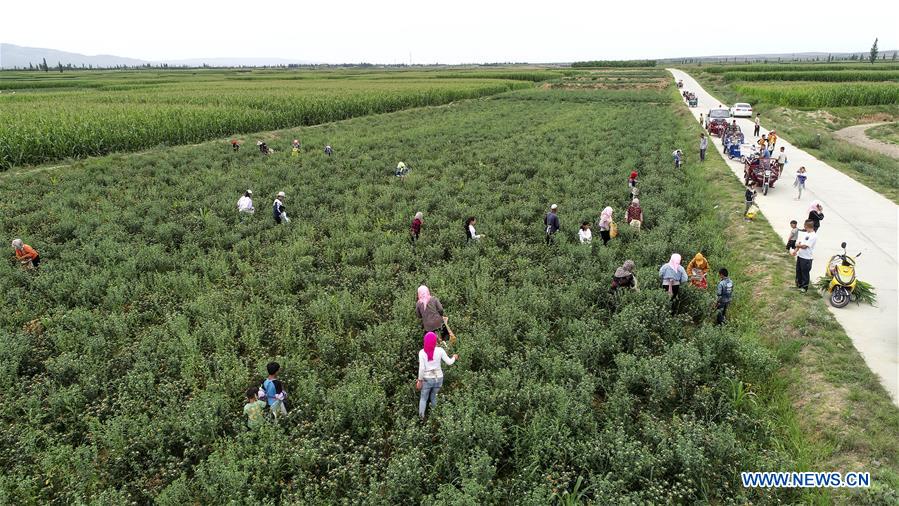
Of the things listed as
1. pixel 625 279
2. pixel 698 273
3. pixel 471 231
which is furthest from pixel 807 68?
pixel 625 279

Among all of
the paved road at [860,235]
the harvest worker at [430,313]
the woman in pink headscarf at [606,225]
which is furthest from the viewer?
the woman in pink headscarf at [606,225]

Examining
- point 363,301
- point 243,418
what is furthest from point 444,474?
point 363,301

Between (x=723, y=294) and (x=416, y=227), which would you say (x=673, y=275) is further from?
(x=416, y=227)

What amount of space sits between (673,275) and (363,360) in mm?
6178

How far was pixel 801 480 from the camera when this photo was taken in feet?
18.3

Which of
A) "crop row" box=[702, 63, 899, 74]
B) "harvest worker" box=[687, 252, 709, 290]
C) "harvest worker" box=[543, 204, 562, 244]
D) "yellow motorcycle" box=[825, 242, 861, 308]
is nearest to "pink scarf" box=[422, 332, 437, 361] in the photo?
"harvest worker" box=[687, 252, 709, 290]

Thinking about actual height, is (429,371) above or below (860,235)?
below

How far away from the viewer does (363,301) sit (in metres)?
9.93

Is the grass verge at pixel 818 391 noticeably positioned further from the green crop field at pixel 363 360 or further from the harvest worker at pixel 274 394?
the harvest worker at pixel 274 394

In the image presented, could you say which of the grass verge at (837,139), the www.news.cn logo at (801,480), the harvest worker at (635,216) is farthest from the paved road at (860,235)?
the harvest worker at (635,216)

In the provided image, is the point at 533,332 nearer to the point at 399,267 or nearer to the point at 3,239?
the point at 399,267

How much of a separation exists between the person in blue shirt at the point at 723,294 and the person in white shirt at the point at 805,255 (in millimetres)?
2266

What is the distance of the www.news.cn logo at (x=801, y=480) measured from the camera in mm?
5555

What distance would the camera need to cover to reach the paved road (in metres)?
8.09
